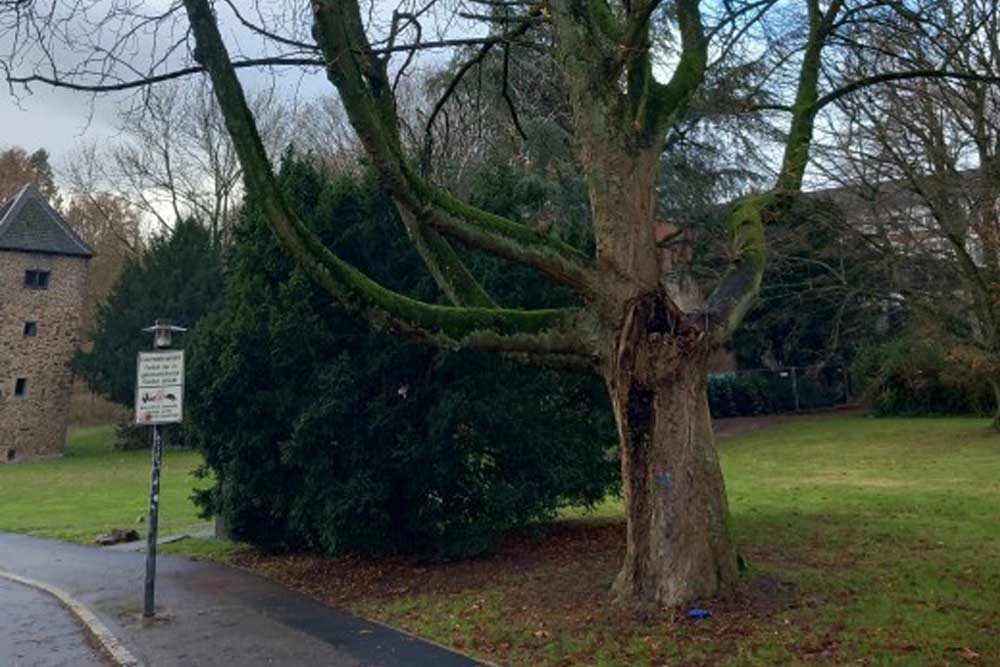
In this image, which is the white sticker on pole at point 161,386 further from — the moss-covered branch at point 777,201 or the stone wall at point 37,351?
the stone wall at point 37,351

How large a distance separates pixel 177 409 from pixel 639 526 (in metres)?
5.20

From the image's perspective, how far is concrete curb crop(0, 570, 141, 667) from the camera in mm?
7777

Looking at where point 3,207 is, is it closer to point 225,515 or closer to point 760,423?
point 760,423

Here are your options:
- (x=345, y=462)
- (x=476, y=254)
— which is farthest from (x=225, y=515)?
(x=476, y=254)

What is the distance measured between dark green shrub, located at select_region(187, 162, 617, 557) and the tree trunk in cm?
286

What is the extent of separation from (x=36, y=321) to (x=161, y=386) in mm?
37668

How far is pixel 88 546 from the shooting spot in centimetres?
1541

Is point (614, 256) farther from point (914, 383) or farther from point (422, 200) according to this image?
point (914, 383)

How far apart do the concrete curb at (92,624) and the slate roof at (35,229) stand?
112ft

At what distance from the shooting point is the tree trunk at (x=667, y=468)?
299 inches

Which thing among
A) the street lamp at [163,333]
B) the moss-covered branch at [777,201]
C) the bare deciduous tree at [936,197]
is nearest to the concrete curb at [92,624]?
the street lamp at [163,333]

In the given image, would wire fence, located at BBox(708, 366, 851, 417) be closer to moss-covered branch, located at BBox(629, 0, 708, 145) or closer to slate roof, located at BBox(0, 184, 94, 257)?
slate roof, located at BBox(0, 184, 94, 257)

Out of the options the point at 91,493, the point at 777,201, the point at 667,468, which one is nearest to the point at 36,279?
the point at 91,493

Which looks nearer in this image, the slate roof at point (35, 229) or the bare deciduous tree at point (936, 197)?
the bare deciduous tree at point (936, 197)
